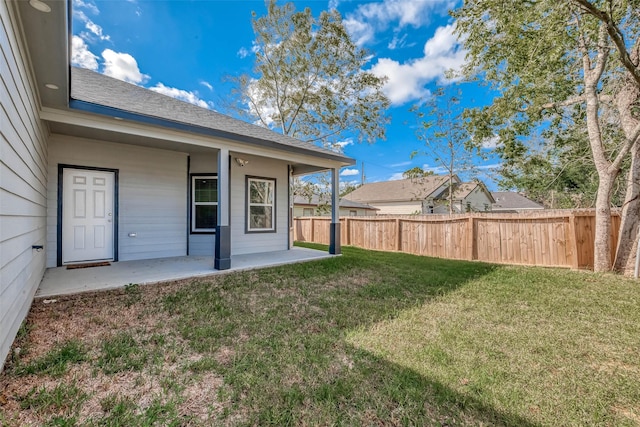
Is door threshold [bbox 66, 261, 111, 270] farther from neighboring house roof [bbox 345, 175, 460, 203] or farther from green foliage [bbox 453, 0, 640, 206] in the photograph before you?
neighboring house roof [bbox 345, 175, 460, 203]

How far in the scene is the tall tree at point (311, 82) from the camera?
1291cm

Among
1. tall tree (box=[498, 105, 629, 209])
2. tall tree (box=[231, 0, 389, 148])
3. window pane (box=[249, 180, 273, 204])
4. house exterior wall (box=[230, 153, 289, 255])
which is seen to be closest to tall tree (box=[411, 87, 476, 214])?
tall tree (box=[231, 0, 389, 148])

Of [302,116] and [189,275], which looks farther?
[302,116]

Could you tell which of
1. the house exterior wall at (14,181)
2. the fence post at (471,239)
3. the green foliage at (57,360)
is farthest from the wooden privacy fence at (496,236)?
the house exterior wall at (14,181)

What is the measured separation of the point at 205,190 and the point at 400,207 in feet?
65.3

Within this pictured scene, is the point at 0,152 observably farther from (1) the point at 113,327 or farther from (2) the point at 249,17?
(2) the point at 249,17

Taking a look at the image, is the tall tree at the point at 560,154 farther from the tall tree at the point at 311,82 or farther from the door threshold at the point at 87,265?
the door threshold at the point at 87,265

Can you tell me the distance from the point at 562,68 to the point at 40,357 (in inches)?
428

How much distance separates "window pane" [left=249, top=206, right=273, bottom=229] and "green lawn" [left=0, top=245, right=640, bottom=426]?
3235mm

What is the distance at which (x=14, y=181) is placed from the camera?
7.80 feet

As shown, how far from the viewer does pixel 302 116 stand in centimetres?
1448

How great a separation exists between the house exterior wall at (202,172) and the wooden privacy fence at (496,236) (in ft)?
19.7

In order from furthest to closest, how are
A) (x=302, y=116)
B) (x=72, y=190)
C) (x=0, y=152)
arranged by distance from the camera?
(x=302, y=116) < (x=72, y=190) < (x=0, y=152)

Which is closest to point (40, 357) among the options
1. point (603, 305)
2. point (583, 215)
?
point (603, 305)
